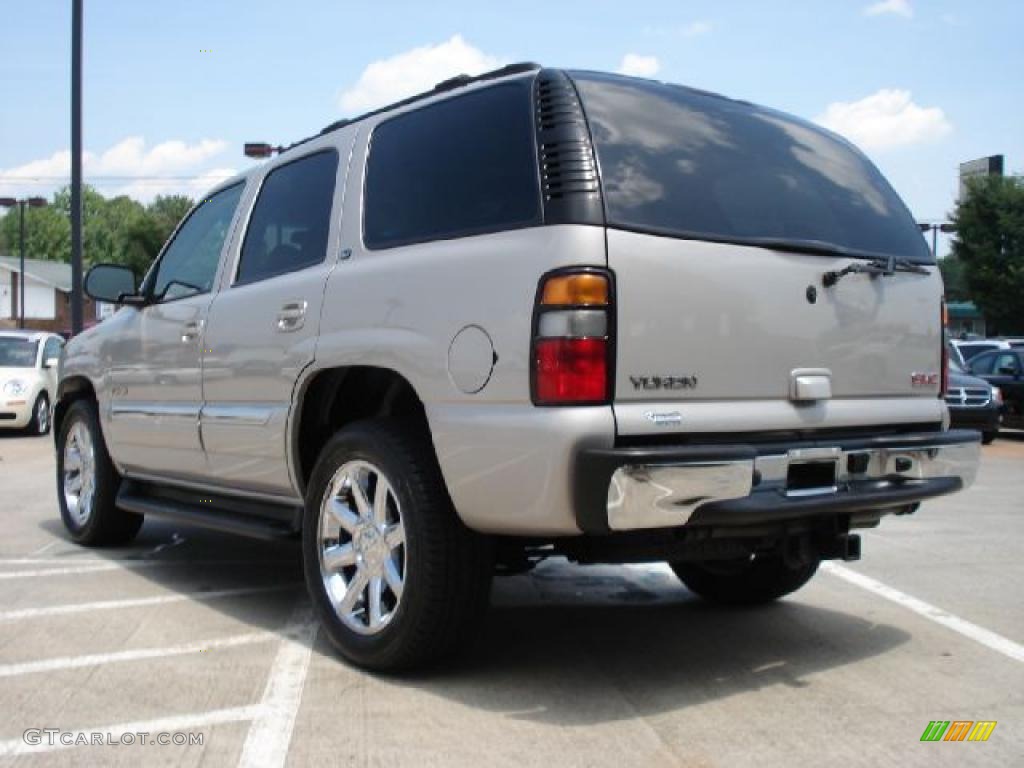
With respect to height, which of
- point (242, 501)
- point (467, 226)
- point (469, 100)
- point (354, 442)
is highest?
point (469, 100)

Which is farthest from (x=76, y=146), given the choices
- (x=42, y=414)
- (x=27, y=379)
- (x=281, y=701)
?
(x=281, y=701)

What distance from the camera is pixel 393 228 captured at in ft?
13.1

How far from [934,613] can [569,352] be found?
2698 mm

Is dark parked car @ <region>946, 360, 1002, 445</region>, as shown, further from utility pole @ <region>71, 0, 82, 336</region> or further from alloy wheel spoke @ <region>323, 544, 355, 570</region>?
alloy wheel spoke @ <region>323, 544, 355, 570</region>

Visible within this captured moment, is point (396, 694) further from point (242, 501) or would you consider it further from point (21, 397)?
point (21, 397)

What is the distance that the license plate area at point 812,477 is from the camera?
11.4 ft

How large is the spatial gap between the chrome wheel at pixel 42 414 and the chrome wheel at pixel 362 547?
42.1 feet

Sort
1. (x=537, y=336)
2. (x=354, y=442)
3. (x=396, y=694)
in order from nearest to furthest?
1. (x=537, y=336)
2. (x=396, y=694)
3. (x=354, y=442)

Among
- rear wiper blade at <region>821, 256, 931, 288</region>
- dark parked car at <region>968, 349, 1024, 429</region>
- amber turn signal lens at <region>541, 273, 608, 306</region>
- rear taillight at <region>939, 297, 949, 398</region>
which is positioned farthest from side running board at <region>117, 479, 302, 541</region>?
dark parked car at <region>968, 349, 1024, 429</region>

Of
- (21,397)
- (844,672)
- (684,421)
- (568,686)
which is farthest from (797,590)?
(21,397)

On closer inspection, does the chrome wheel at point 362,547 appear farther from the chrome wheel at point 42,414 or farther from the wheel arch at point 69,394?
the chrome wheel at point 42,414

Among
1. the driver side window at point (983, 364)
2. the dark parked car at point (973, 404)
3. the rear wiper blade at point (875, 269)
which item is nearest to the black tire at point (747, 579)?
the rear wiper blade at point (875, 269)

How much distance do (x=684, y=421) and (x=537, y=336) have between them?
1.74ft

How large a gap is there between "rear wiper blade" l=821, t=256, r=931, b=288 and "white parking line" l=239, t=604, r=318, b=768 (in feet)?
A: 7.61
